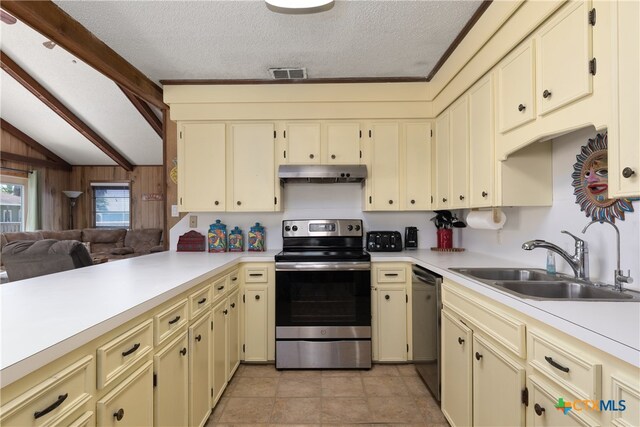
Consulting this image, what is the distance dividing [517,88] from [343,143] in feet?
4.73

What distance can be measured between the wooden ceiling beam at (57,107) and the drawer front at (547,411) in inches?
246

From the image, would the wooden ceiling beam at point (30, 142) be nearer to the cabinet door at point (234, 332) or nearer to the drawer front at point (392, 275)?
the cabinet door at point (234, 332)

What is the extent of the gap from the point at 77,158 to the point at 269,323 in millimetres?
7063

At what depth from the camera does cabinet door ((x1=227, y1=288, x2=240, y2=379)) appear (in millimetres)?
2248

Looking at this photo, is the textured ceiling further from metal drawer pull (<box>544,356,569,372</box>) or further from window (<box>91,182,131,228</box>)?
window (<box>91,182,131,228</box>)

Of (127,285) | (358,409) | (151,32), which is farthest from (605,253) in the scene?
(151,32)

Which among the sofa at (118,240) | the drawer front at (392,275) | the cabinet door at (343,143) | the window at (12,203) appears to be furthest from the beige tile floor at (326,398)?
the window at (12,203)

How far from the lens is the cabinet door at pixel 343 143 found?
2.78 meters

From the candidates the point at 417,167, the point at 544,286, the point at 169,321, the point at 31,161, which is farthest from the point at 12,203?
the point at 544,286

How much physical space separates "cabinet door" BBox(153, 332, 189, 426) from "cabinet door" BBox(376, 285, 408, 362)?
151cm

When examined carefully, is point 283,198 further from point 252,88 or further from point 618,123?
point 618,123

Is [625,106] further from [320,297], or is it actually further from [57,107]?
[57,107]

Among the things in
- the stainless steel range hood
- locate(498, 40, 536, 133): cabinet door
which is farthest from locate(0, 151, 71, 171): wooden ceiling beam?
locate(498, 40, 536, 133): cabinet door

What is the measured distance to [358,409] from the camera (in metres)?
1.99
